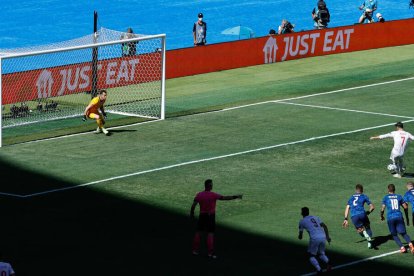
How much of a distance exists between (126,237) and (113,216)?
2127mm

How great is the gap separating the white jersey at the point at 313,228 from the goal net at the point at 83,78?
55.7 feet

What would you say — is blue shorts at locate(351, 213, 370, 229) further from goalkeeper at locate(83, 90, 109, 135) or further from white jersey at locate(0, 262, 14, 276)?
goalkeeper at locate(83, 90, 109, 135)

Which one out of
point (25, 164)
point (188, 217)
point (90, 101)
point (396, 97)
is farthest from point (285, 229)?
point (396, 97)

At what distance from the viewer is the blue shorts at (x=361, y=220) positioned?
1163 inches

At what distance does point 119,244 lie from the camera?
2952 centimetres

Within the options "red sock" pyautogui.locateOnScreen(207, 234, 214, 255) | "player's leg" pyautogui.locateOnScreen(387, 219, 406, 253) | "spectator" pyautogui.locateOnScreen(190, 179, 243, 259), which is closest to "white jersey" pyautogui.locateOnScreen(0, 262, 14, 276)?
"spectator" pyautogui.locateOnScreen(190, 179, 243, 259)

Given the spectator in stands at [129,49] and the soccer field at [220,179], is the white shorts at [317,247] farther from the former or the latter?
the spectator in stands at [129,49]

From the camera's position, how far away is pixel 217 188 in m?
35.2

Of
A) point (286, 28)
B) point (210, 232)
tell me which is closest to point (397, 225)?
point (210, 232)

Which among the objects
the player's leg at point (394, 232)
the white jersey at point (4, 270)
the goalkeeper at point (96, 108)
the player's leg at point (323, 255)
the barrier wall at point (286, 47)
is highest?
the barrier wall at point (286, 47)

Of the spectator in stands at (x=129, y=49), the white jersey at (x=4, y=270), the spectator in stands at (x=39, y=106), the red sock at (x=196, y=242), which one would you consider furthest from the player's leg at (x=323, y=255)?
the spectator in stands at (x=129, y=49)

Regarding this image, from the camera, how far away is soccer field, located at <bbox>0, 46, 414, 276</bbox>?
93.9 feet

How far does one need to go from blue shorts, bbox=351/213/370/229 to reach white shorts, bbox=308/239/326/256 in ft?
8.42

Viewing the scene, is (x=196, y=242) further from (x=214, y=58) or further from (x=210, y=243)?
(x=214, y=58)
